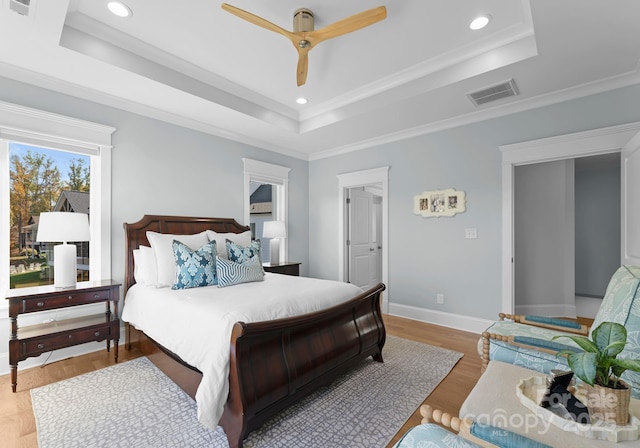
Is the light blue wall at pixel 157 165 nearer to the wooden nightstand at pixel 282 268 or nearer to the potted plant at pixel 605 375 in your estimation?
the wooden nightstand at pixel 282 268

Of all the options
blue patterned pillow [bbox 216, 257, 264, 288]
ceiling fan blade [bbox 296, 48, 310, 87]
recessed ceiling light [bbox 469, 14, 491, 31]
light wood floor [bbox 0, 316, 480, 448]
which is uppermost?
recessed ceiling light [bbox 469, 14, 491, 31]

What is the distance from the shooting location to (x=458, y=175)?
12.7 feet

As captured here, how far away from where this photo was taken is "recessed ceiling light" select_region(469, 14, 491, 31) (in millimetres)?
2346

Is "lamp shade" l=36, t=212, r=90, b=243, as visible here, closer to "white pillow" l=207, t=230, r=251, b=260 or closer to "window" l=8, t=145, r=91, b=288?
"window" l=8, t=145, r=91, b=288

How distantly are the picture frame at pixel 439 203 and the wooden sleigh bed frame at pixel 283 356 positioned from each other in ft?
5.45

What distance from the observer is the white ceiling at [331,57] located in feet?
7.27

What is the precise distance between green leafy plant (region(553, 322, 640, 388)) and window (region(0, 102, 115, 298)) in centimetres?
374

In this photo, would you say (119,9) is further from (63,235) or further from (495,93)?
(495,93)

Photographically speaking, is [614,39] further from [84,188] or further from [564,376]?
[84,188]

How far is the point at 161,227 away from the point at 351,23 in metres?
2.85

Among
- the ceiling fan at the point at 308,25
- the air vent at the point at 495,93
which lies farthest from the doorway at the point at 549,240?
the ceiling fan at the point at 308,25

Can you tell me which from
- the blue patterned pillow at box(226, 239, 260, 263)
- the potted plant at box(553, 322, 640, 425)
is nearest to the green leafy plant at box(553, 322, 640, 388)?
the potted plant at box(553, 322, 640, 425)

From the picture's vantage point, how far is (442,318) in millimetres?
3979

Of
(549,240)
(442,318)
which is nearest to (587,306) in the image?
(549,240)
